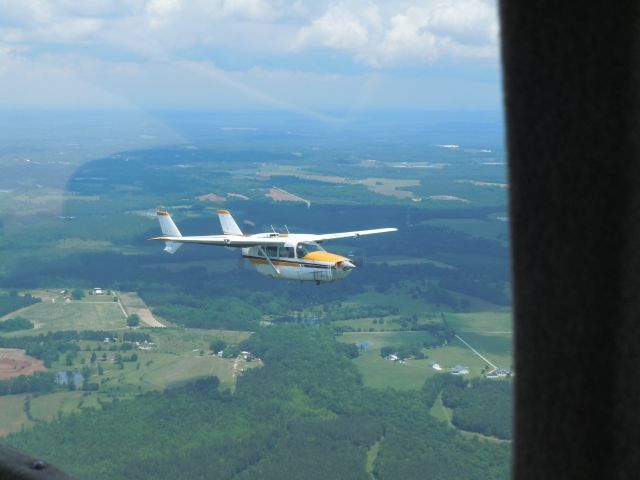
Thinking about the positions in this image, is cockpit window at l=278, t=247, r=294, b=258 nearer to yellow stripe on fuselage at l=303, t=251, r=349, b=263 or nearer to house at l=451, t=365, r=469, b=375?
yellow stripe on fuselage at l=303, t=251, r=349, b=263

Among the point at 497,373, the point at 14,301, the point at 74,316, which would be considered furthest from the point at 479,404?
the point at 14,301

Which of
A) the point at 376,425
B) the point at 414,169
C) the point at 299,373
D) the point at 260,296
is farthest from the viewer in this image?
the point at 414,169

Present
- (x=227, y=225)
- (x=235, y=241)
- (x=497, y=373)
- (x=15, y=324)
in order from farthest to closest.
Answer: (x=15, y=324), (x=497, y=373), (x=227, y=225), (x=235, y=241)

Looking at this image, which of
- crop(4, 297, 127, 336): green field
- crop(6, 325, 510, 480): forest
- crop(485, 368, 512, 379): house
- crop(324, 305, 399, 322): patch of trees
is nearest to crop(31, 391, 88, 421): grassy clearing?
crop(6, 325, 510, 480): forest

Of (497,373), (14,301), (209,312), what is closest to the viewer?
(497,373)

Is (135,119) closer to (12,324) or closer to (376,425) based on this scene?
(12,324)

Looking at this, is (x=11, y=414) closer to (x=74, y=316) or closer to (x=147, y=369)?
(x=147, y=369)

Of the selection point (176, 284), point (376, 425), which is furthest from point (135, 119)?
point (376, 425)
